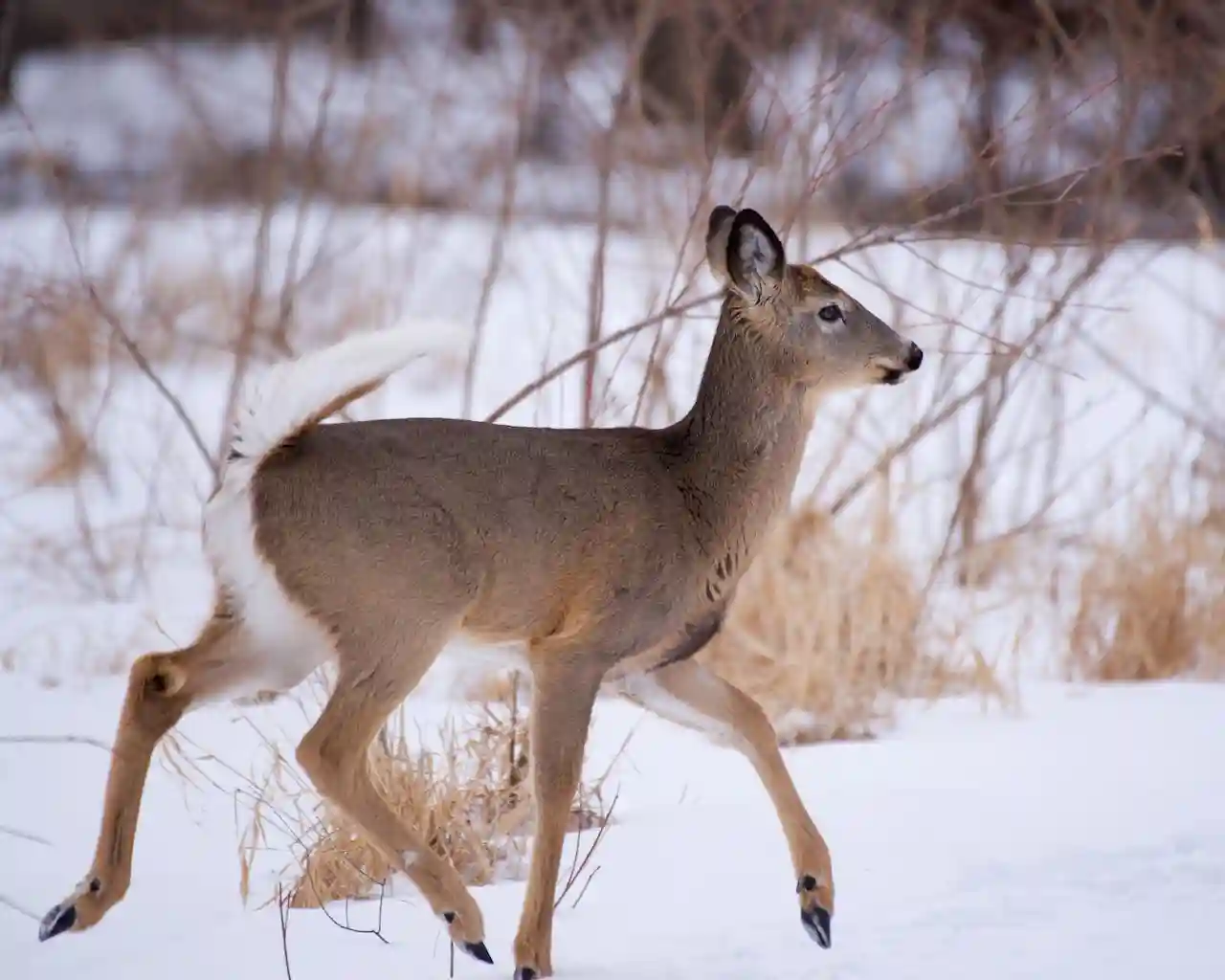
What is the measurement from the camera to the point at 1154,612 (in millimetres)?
7109

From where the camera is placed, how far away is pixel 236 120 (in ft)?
39.3

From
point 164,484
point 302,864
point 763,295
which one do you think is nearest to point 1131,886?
point 763,295

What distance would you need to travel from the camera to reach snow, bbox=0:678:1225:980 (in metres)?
4.02

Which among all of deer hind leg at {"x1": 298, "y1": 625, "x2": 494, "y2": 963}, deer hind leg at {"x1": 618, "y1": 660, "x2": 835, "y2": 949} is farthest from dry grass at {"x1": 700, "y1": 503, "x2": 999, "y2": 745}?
deer hind leg at {"x1": 298, "y1": 625, "x2": 494, "y2": 963}

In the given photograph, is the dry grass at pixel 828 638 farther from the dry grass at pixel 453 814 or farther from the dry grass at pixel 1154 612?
the dry grass at pixel 453 814

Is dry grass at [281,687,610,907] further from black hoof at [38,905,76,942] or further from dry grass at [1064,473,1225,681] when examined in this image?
dry grass at [1064,473,1225,681]

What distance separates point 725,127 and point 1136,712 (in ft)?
7.75

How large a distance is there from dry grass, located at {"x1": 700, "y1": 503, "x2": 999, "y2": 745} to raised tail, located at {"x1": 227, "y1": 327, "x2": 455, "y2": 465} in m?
2.80

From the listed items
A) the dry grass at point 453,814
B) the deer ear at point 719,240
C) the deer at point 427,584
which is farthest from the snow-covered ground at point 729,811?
the deer ear at point 719,240

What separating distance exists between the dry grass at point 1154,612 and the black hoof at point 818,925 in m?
3.35

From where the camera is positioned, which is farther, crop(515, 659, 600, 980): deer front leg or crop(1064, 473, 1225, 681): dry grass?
crop(1064, 473, 1225, 681): dry grass

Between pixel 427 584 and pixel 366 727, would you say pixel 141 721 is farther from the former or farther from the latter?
pixel 427 584

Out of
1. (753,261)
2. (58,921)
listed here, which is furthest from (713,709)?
(58,921)

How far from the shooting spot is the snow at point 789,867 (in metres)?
4.02
